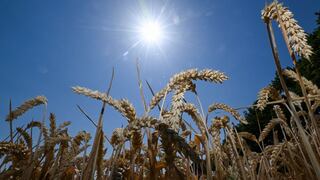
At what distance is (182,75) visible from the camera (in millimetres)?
1707

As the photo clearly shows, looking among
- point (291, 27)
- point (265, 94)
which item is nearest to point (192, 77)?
point (265, 94)

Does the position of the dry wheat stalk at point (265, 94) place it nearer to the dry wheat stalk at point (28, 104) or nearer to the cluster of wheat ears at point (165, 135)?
the cluster of wheat ears at point (165, 135)

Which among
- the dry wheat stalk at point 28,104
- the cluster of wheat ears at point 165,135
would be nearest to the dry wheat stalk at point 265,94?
the cluster of wheat ears at point 165,135

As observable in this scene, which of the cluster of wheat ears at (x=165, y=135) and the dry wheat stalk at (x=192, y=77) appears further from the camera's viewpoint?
the dry wheat stalk at (x=192, y=77)

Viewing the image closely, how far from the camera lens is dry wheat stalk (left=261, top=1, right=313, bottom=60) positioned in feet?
3.00

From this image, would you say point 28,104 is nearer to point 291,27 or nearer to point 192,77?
point 192,77

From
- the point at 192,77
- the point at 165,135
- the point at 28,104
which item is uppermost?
the point at 28,104

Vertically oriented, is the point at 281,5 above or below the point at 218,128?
below

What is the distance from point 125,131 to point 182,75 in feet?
1.86

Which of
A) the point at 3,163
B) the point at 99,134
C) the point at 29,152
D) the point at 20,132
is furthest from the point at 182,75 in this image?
the point at 3,163

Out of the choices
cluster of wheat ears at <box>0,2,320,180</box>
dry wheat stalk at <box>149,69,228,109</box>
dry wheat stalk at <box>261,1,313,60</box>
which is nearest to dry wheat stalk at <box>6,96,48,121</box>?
cluster of wheat ears at <box>0,2,320,180</box>

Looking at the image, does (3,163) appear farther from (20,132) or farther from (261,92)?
(261,92)

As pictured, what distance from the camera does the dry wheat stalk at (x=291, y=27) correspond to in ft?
3.00

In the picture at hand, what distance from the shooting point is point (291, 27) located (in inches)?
41.1
